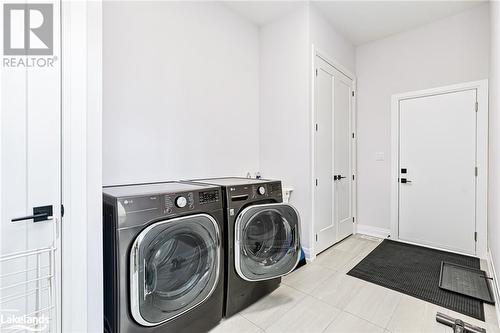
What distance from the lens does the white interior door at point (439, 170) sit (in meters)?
2.77

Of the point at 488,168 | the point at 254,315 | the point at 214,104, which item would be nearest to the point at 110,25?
the point at 214,104

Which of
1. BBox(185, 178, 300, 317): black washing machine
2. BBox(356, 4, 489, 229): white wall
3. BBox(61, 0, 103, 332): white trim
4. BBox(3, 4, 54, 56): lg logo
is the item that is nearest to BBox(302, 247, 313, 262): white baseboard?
BBox(185, 178, 300, 317): black washing machine

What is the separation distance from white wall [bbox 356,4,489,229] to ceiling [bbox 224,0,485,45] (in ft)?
0.58

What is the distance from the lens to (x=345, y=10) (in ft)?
8.95

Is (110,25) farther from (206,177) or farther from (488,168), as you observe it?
(488,168)

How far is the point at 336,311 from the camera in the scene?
173cm

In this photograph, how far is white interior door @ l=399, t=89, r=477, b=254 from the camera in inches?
109

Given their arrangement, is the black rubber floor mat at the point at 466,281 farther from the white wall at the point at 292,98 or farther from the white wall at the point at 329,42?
the white wall at the point at 329,42

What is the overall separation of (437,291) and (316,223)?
3.84ft

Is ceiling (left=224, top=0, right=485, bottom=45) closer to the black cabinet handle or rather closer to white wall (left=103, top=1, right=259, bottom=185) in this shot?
white wall (left=103, top=1, right=259, bottom=185)

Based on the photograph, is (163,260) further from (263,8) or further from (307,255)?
(263,8)

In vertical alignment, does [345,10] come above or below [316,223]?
above

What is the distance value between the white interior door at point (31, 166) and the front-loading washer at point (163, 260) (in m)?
0.25

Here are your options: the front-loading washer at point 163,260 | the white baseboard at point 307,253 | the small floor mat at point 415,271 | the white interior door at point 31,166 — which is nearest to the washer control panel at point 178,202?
the front-loading washer at point 163,260
